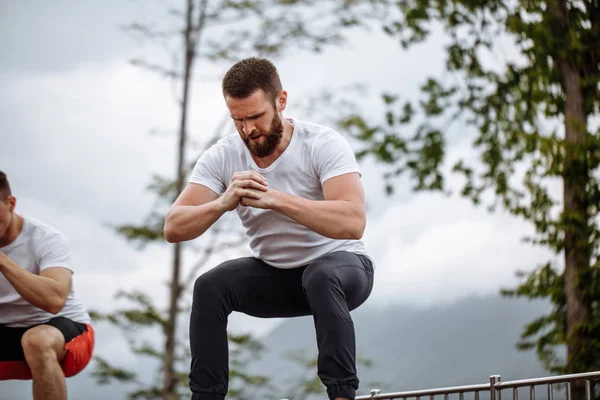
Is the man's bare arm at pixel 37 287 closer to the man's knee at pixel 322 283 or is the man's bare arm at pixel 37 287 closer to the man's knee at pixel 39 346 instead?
the man's knee at pixel 39 346

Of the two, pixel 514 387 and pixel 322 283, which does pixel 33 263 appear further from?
pixel 514 387

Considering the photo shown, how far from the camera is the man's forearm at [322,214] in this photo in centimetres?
257

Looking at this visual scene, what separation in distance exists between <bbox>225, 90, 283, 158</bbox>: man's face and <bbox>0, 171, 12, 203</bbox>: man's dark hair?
1.29 m

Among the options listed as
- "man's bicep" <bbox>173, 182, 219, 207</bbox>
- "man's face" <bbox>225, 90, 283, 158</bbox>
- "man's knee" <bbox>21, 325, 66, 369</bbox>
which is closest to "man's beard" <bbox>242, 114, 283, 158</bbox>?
"man's face" <bbox>225, 90, 283, 158</bbox>

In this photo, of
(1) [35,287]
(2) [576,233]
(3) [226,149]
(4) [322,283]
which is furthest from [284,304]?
(2) [576,233]

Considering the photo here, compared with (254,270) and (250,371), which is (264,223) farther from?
(250,371)

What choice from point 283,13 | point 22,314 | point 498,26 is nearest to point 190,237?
point 22,314

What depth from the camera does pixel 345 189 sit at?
8.84 ft

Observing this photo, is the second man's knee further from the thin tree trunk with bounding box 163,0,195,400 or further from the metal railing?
the thin tree trunk with bounding box 163,0,195,400

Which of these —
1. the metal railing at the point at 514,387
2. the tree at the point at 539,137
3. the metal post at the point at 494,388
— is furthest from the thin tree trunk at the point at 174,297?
the metal post at the point at 494,388

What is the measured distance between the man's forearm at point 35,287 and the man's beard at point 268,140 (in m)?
1.13

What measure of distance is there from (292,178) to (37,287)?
1.23 m

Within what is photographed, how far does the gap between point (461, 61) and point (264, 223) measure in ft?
25.7

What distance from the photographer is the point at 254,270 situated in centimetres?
286
